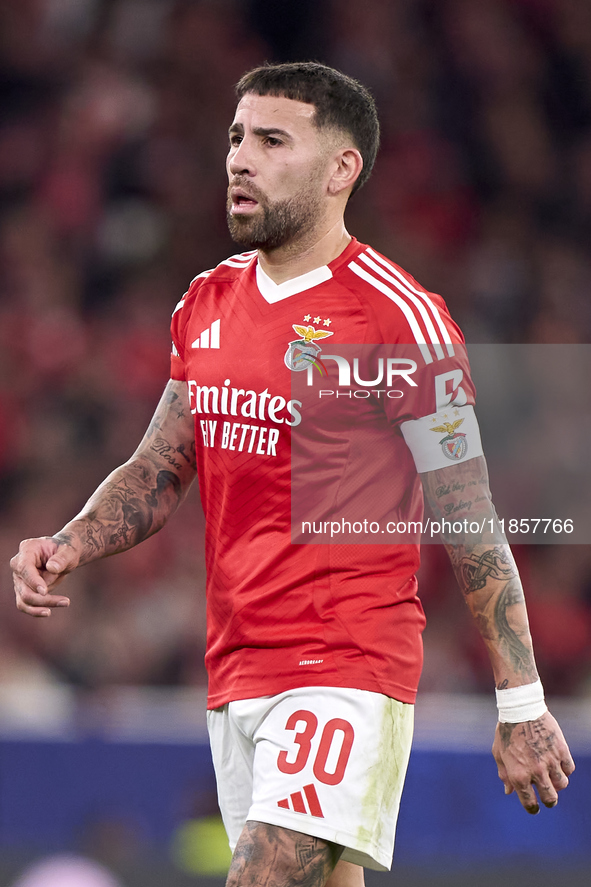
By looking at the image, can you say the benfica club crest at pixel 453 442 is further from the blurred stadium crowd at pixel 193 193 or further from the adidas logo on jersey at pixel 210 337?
the blurred stadium crowd at pixel 193 193

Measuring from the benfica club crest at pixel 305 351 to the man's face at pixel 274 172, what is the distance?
0.27 meters

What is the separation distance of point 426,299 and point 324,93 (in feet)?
1.95

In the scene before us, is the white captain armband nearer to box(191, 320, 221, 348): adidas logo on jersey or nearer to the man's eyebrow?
box(191, 320, 221, 348): adidas logo on jersey

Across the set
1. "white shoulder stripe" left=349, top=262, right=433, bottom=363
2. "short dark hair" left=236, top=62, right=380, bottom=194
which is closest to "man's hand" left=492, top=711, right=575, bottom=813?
"white shoulder stripe" left=349, top=262, right=433, bottom=363

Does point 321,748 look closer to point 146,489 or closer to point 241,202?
point 146,489

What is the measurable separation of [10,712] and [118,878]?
4.07ft

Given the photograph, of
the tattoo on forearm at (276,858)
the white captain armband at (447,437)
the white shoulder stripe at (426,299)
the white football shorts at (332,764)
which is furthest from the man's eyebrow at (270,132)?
the tattoo on forearm at (276,858)

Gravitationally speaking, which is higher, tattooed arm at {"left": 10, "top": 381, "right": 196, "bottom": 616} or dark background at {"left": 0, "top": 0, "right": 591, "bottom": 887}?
dark background at {"left": 0, "top": 0, "right": 591, "bottom": 887}

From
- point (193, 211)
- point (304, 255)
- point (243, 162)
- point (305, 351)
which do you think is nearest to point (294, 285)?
point (304, 255)

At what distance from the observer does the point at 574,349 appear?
24.1 ft

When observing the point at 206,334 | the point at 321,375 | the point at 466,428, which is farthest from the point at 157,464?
the point at 466,428

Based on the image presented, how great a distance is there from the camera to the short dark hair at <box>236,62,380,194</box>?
2.93 metres

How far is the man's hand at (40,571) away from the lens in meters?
2.62

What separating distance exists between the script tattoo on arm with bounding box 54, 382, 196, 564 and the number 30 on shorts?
0.67m
